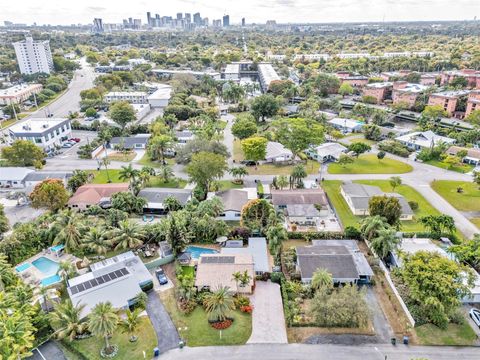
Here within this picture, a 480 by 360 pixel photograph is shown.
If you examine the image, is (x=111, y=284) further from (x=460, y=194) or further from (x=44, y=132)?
(x=460, y=194)

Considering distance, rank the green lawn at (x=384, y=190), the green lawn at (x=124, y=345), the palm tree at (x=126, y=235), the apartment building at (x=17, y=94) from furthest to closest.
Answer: the apartment building at (x=17, y=94) < the green lawn at (x=384, y=190) < the palm tree at (x=126, y=235) < the green lawn at (x=124, y=345)

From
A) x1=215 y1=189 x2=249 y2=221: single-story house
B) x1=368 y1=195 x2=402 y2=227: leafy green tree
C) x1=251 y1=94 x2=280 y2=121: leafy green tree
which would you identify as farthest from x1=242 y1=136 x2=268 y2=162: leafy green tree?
x1=251 y1=94 x2=280 y2=121: leafy green tree

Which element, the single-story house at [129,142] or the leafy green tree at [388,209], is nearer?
the leafy green tree at [388,209]

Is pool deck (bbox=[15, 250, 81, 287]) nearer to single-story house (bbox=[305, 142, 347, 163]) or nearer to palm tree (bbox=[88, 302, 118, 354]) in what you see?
palm tree (bbox=[88, 302, 118, 354])

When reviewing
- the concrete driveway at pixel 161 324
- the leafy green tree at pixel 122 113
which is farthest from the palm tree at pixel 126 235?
the leafy green tree at pixel 122 113

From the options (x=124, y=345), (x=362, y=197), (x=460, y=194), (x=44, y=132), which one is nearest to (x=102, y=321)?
(x=124, y=345)

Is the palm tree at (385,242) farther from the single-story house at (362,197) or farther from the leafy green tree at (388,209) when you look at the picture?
the single-story house at (362,197)
